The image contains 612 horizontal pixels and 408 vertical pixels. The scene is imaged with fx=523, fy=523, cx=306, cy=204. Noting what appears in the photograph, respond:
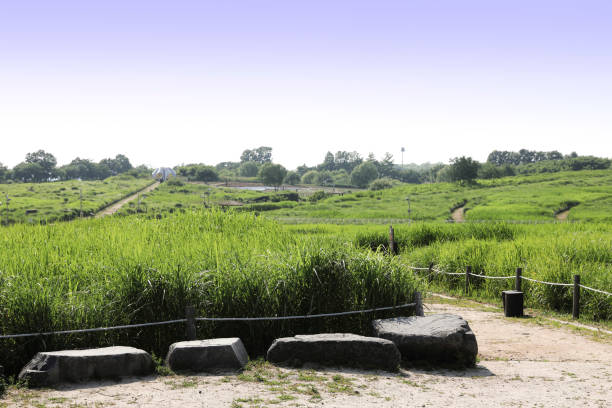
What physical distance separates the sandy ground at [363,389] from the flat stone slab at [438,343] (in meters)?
0.31

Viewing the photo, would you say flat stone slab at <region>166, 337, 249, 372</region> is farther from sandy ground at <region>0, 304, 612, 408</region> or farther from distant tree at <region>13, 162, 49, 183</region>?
distant tree at <region>13, 162, 49, 183</region>

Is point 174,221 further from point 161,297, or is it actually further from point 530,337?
point 530,337

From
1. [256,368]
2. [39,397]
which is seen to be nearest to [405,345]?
[256,368]

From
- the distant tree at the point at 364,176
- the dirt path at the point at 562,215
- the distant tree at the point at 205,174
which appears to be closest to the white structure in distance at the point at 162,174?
the distant tree at the point at 205,174

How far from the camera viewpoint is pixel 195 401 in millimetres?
7000

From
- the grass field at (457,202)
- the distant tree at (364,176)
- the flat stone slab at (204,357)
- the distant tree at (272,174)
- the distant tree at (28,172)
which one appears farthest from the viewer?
the distant tree at (364,176)

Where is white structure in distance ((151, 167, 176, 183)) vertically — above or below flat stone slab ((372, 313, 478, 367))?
above

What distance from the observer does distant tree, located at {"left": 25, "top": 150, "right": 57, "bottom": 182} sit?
7160 inches

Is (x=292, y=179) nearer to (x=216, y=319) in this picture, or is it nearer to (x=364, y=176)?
(x=364, y=176)

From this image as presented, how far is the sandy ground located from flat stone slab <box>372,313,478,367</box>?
307 millimetres

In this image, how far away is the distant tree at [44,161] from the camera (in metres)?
182

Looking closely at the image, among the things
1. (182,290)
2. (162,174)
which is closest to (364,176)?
(162,174)

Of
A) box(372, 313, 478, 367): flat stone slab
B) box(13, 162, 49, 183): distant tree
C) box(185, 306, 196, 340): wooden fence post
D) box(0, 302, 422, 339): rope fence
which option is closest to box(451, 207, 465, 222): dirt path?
box(0, 302, 422, 339): rope fence

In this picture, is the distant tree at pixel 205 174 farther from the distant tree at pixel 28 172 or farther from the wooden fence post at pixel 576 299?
the wooden fence post at pixel 576 299
